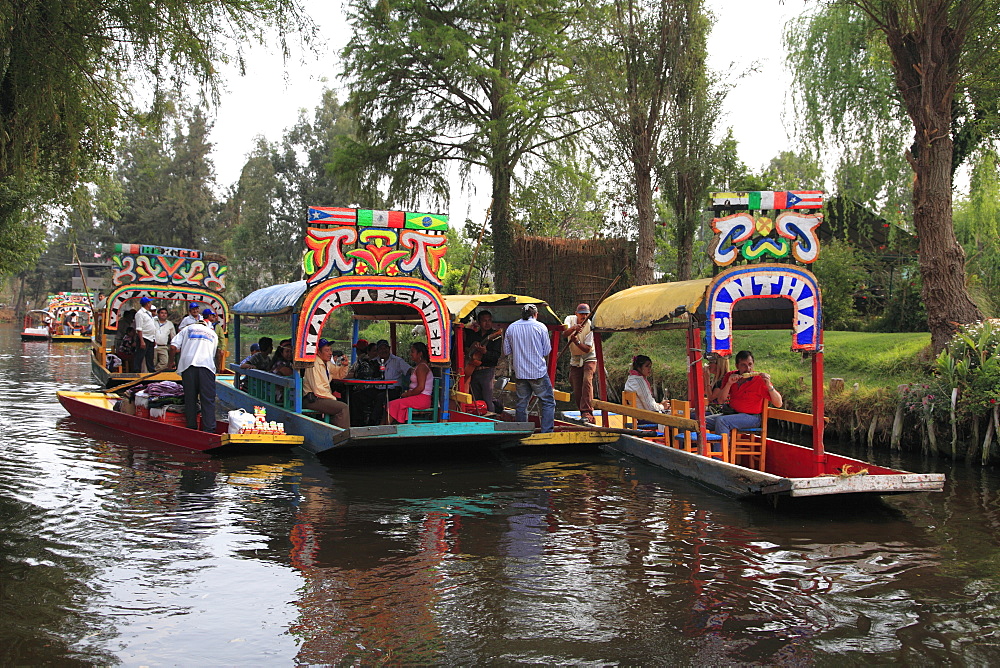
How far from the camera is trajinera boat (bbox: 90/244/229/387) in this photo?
1866 cm

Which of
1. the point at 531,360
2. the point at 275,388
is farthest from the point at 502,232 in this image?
the point at 531,360

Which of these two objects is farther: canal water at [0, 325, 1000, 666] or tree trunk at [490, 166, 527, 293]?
tree trunk at [490, 166, 527, 293]

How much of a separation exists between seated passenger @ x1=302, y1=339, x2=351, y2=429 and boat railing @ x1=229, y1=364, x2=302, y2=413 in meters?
0.16

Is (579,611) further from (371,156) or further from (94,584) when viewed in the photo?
(371,156)

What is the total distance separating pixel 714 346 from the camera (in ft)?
30.3

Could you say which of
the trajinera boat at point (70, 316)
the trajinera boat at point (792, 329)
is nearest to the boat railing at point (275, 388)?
the trajinera boat at point (792, 329)

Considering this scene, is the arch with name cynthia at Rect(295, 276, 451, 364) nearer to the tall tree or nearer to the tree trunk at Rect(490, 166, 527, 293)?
the tall tree

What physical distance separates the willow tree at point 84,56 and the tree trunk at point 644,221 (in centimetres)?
1082

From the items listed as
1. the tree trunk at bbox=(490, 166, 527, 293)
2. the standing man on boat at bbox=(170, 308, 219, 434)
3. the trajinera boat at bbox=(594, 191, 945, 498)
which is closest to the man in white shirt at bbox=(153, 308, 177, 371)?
the standing man on boat at bbox=(170, 308, 219, 434)

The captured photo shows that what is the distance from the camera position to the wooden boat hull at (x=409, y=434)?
10797mm

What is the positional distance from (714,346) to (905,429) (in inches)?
230

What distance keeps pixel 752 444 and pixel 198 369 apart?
25.2ft

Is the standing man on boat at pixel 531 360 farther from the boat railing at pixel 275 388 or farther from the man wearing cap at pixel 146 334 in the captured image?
the man wearing cap at pixel 146 334

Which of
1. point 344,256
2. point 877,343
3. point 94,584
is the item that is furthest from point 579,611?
point 877,343
